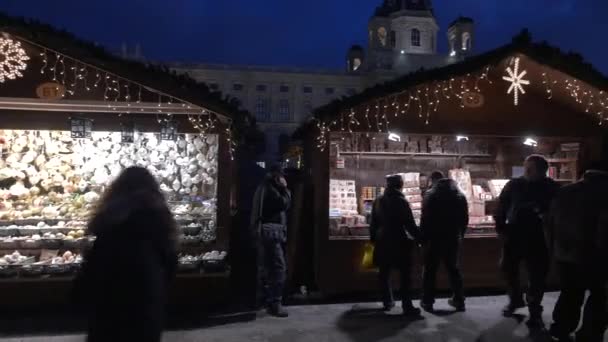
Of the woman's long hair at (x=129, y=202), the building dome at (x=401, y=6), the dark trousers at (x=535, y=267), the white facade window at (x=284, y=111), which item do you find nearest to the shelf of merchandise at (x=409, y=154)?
the dark trousers at (x=535, y=267)

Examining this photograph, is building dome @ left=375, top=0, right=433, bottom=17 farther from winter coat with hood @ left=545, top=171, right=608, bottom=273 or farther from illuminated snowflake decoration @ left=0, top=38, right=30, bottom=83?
winter coat with hood @ left=545, top=171, right=608, bottom=273

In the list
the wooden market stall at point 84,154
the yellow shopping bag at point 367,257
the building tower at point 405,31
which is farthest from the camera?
the building tower at point 405,31

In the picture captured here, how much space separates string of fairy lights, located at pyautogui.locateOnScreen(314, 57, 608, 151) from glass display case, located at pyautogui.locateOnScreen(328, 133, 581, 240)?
2.00 ft

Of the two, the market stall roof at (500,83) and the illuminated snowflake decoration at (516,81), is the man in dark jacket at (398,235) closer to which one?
the market stall roof at (500,83)

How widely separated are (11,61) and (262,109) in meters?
58.9

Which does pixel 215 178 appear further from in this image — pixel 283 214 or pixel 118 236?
pixel 118 236

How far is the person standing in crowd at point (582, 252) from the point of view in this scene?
17.8 feet

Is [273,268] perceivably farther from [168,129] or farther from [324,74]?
[324,74]

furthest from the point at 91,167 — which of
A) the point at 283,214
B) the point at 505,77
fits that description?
the point at 505,77

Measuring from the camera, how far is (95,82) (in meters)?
7.35

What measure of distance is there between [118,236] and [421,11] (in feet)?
252

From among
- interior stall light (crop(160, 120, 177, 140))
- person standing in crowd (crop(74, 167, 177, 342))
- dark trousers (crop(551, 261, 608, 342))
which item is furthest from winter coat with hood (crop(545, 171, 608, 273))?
interior stall light (crop(160, 120, 177, 140))

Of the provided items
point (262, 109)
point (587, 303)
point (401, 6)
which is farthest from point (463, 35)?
point (587, 303)

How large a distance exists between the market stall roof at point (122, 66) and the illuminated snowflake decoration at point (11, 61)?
Result: 0.27 metres
